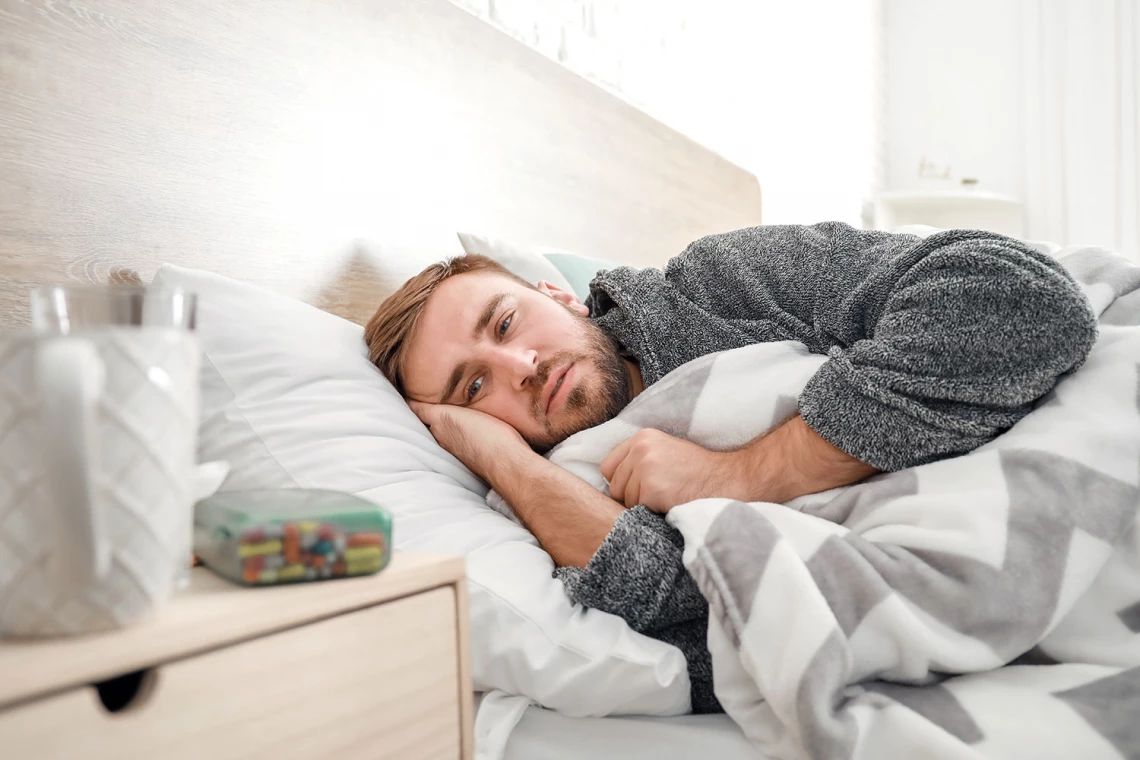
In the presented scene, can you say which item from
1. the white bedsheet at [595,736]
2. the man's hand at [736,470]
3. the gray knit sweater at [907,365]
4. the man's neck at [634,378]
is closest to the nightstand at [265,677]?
the white bedsheet at [595,736]

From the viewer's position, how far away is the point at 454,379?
1088 millimetres

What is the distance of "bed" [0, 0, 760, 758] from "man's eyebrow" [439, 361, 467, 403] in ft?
0.52

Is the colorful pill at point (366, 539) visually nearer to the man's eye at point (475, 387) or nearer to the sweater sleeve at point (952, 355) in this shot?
the sweater sleeve at point (952, 355)

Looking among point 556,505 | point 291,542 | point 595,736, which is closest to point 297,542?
point 291,542

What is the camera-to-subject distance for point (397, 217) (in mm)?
1180

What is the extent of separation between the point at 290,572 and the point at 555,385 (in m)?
0.69

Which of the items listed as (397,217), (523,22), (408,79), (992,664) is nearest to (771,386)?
(992,664)

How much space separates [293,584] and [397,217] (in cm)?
83

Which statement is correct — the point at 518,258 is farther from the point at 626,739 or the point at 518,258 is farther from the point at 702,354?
the point at 626,739

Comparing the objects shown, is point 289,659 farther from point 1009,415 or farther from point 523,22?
point 523,22

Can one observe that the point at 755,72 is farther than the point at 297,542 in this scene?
Yes

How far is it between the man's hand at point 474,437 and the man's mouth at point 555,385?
0.08m

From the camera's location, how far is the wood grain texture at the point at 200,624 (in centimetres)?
32

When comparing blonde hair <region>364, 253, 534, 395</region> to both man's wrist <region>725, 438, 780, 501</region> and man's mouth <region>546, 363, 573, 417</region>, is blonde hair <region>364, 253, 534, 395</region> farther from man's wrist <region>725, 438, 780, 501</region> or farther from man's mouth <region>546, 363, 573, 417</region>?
man's wrist <region>725, 438, 780, 501</region>
